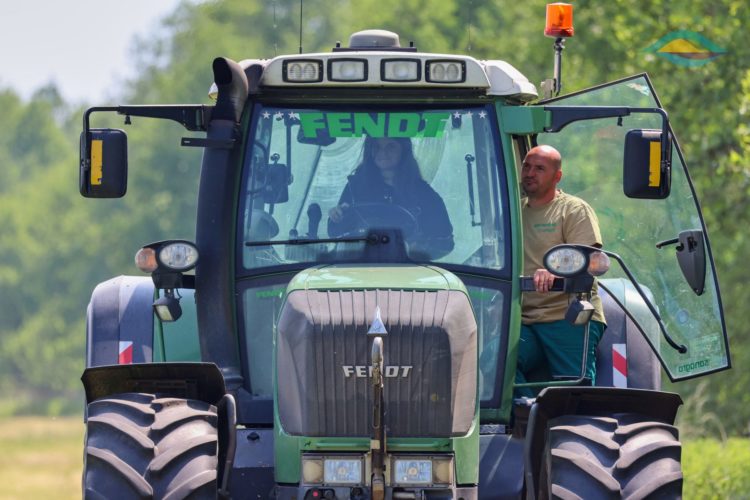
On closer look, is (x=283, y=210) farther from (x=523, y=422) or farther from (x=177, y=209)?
(x=177, y=209)

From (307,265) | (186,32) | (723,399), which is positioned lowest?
(723,399)

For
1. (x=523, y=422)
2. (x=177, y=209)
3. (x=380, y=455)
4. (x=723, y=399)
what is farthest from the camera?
(x=177, y=209)

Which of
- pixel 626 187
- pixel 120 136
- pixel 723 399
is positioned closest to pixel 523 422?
pixel 626 187

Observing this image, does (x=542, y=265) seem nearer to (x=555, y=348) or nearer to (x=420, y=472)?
(x=555, y=348)

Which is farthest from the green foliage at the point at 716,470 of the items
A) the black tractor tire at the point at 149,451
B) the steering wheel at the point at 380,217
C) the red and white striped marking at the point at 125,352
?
the black tractor tire at the point at 149,451

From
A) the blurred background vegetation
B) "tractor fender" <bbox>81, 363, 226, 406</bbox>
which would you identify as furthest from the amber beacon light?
"tractor fender" <bbox>81, 363, 226, 406</bbox>

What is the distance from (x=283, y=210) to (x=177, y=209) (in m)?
58.3

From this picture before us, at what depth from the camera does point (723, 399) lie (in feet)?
69.1

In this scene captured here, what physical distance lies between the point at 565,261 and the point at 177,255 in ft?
5.84

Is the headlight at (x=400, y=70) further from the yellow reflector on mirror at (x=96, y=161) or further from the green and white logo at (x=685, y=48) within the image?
the green and white logo at (x=685, y=48)

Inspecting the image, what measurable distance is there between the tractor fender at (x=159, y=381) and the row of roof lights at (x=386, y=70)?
4.91 feet

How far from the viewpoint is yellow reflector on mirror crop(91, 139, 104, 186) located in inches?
317

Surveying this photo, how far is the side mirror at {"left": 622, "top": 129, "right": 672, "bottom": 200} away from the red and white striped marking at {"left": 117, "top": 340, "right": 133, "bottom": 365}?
2.75 meters

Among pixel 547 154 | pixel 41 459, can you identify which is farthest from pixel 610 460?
pixel 41 459
